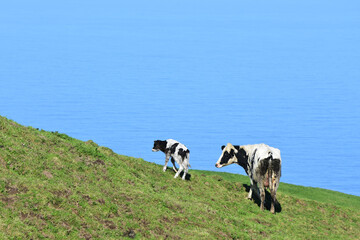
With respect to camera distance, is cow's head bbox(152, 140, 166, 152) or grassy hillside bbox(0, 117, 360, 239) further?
cow's head bbox(152, 140, 166, 152)

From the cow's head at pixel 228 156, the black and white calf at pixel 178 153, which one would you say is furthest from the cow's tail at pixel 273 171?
the black and white calf at pixel 178 153

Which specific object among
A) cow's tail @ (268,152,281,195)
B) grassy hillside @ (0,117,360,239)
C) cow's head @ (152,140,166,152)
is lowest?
grassy hillside @ (0,117,360,239)

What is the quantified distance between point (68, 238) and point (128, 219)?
3394 mm

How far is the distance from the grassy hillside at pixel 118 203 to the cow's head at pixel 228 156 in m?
1.12

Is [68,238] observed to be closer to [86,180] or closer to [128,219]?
[128,219]

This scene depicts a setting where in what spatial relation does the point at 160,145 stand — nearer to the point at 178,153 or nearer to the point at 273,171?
the point at 178,153

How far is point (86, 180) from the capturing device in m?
26.0

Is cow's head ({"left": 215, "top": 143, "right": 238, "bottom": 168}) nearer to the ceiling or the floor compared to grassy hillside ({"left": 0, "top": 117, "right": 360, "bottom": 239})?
nearer to the ceiling

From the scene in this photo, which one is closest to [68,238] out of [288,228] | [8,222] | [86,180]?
[8,222]

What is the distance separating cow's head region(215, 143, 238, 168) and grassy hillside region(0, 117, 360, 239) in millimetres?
1118

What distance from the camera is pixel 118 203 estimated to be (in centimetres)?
2391

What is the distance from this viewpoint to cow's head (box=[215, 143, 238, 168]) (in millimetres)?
34812

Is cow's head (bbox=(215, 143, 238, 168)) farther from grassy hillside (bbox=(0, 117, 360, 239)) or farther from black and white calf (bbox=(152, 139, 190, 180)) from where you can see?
black and white calf (bbox=(152, 139, 190, 180))

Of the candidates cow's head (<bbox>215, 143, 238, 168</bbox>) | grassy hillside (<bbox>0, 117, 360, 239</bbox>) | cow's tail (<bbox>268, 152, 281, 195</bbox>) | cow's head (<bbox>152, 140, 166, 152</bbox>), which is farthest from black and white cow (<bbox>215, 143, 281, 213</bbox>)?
cow's head (<bbox>152, 140, 166, 152</bbox>)
